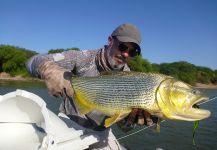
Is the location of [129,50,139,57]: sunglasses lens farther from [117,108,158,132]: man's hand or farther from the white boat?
the white boat

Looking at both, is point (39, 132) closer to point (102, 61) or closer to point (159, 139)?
point (102, 61)

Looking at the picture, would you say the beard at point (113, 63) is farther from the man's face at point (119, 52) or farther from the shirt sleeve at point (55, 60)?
the shirt sleeve at point (55, 60)

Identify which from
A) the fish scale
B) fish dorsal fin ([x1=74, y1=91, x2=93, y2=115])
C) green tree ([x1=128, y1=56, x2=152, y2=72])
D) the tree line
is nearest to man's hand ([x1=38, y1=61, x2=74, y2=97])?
fish dorsal fin ([x1=74, y1=91, x2=93, y2=115])

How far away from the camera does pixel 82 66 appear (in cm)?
485

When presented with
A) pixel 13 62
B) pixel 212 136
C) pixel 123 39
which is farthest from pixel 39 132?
pixel 13 62

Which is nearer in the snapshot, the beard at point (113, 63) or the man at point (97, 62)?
the man at point (97, 62)

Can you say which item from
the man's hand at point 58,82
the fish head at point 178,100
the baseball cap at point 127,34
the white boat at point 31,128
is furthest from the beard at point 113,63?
the fish head at point 178,100

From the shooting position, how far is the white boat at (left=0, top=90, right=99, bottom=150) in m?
3.40

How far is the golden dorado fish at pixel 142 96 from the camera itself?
3248mm

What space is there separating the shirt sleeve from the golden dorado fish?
0.98m

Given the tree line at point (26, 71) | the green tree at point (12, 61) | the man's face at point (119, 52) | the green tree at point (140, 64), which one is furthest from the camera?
the green tree at point (140, 64)

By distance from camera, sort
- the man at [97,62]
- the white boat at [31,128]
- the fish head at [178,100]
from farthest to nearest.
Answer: the man at [97,62], the white boat at [31,128], the fish head at [178,100]

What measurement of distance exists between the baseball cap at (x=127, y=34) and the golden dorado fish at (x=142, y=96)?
3.61ft

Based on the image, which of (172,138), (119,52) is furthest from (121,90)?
(172,138)
